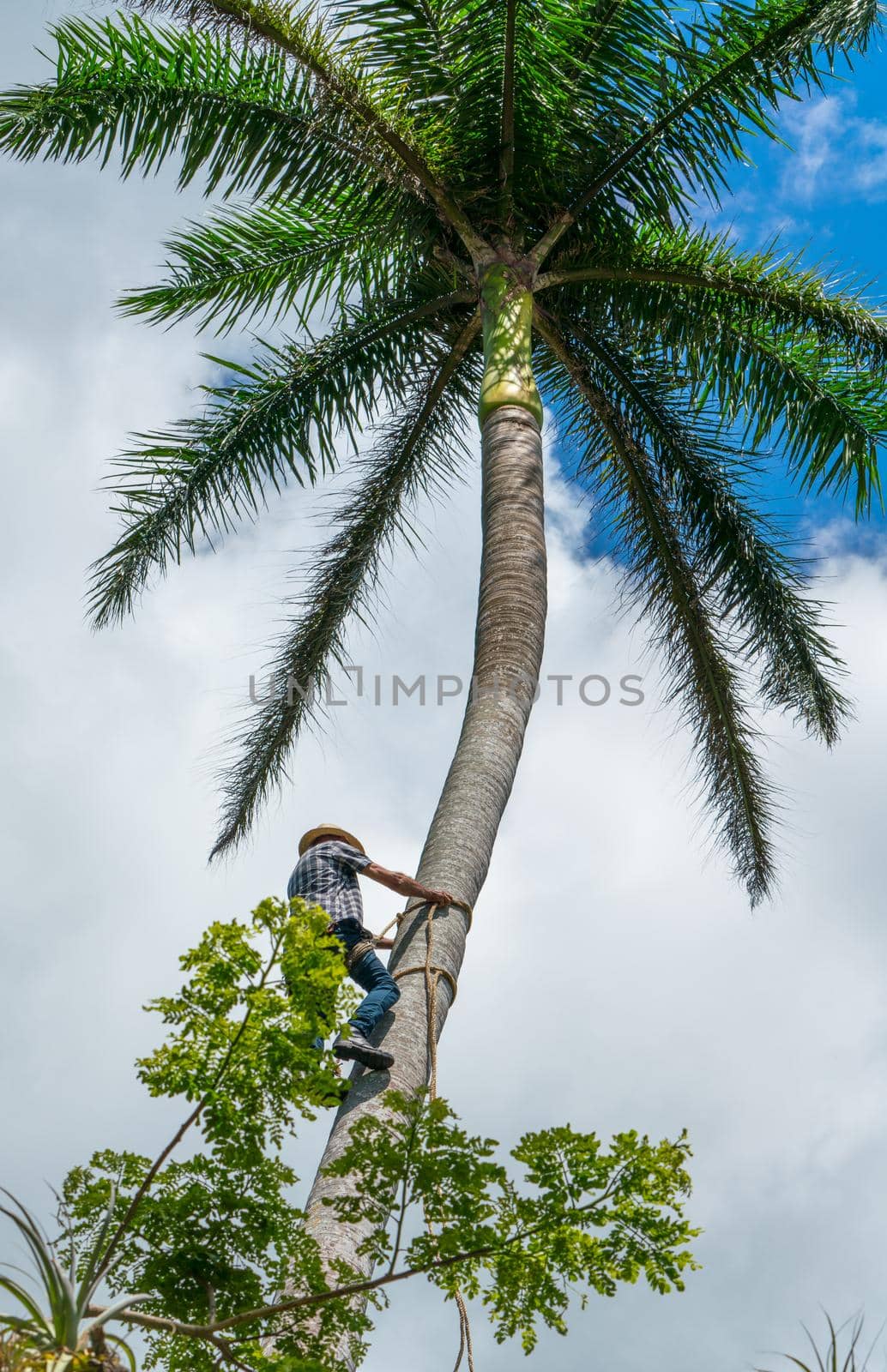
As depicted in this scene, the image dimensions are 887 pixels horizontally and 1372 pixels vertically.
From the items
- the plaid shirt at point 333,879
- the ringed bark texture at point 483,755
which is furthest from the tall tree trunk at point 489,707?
the plaid shirt at point 333,879

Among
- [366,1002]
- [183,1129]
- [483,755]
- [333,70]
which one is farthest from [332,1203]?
[333,70]

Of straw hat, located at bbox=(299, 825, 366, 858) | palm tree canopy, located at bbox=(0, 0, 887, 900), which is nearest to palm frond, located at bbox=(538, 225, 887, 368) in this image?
palm tree canopy, located at bbox=(0, 0, 887, 900)

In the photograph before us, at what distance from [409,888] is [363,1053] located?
0.97m

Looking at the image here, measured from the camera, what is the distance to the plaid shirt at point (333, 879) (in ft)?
18.4

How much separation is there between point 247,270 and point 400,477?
1.95 metres

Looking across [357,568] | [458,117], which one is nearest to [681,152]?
[458,117]

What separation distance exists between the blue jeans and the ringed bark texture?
5cm

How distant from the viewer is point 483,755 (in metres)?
6.34

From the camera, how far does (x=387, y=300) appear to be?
9703mm

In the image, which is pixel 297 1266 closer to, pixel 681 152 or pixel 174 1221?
pixel 174 1221

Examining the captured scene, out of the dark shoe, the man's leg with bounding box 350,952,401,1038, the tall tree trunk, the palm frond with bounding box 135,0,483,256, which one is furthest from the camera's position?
A: the palm frond with bounding box 135,0,483,256

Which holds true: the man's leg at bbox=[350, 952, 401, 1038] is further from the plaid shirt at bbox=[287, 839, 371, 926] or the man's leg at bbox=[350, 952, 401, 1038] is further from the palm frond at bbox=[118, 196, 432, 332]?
the palm frond at bbox=[118, 196, 432, 332]

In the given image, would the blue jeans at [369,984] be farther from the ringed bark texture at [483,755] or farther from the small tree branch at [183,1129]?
the small tree branch at [183,1129]

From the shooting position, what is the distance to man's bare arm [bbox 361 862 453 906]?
5410 millimetres
